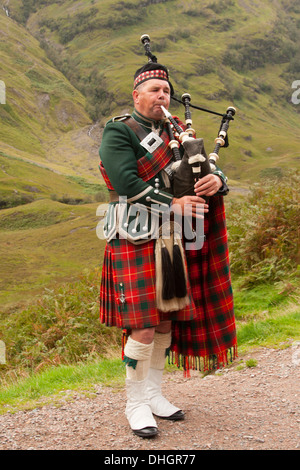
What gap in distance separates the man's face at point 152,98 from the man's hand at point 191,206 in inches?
25.6

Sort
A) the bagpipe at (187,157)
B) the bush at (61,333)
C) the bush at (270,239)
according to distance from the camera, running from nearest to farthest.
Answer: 1. the bagpipe at (187,157)
2. the bush at (61,333)
3. the bush at (270,239)

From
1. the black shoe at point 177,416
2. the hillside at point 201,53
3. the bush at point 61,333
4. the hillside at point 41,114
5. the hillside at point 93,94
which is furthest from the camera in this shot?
the hillside at point 201,53

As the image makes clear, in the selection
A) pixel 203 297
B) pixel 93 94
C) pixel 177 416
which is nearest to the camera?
pixel 177 416

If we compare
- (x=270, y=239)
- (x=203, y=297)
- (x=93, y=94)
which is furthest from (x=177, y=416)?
(x=93, y=94)

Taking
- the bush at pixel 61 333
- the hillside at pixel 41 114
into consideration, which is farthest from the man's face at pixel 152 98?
the hillside at pixel 41 114

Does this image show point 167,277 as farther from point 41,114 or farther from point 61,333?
point 41,114

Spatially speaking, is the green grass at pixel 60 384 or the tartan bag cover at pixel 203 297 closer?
the tartan bag cover at pixel 203 297

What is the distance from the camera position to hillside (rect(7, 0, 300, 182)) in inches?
3740

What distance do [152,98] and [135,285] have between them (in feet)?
4.15

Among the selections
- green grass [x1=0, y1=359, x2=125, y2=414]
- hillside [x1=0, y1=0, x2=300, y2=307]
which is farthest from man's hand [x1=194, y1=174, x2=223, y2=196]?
hillside [x1=0, y1=0, x2=300, y2=307]

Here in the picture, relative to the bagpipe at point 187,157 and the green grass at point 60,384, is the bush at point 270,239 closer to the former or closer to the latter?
the green grass at point 60,384

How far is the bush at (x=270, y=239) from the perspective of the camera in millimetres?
6301

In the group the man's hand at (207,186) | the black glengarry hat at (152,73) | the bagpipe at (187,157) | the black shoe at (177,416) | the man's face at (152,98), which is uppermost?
the black glengarry hat at (152,73)

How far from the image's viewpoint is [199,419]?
10.2ft
